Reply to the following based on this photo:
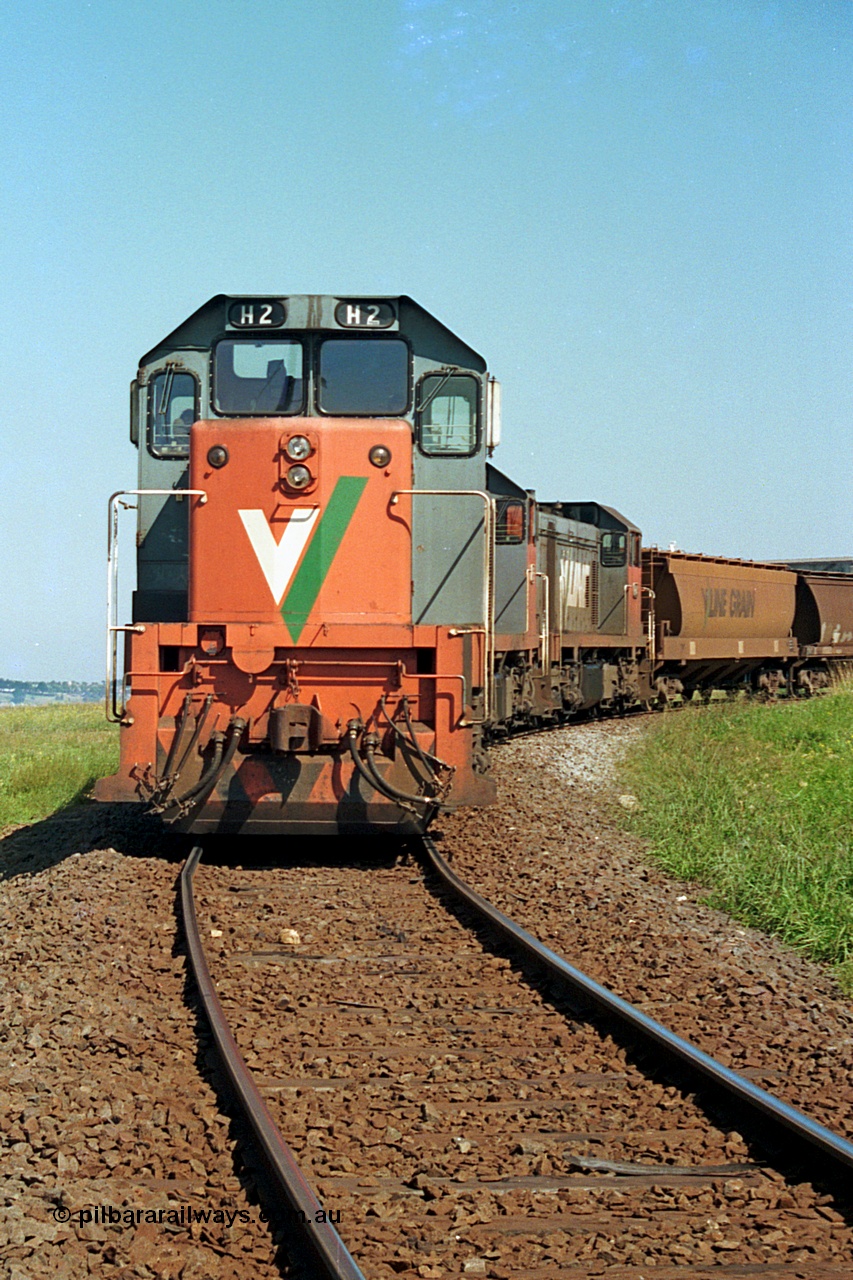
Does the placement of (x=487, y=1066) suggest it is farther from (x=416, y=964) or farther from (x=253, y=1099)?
(x=416, y=964)

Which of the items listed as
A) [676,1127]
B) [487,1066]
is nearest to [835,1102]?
[676,1127]

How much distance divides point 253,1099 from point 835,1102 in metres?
1.77

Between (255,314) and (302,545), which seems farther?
(255,314)

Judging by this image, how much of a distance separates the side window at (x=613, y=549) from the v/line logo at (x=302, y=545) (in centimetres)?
1168

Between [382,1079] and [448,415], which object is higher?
[448,415]

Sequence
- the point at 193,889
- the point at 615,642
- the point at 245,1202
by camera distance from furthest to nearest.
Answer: the point at 615,642, the point at 193,889, the point at 245,1202

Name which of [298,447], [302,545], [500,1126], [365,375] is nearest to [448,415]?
[365,375]

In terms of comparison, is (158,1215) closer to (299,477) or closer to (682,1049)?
(682,1049)

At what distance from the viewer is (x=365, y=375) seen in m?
8.41

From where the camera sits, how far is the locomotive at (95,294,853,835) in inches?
303

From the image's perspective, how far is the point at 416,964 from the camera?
221 inches

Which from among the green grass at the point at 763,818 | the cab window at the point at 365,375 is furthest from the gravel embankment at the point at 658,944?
the cab window at the point at 365,375

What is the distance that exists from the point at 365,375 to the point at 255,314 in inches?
32.3

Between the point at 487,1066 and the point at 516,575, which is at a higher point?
the point at 516,575
